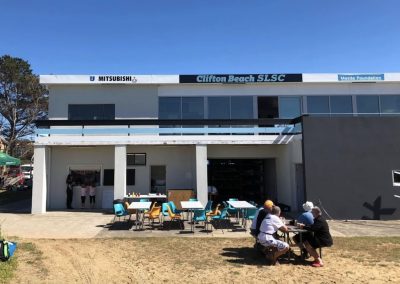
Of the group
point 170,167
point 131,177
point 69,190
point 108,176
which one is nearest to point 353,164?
point 170,167

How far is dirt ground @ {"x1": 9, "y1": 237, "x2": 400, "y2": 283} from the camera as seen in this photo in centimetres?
701

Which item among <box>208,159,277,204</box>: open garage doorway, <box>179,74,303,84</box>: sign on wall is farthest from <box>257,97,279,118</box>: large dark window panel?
<box>208,159,277,204</box>: open garage doorway

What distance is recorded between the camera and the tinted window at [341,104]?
19500 mm

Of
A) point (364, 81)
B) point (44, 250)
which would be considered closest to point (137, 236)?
point (44, 250)

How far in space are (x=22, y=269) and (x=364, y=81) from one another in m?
17.5

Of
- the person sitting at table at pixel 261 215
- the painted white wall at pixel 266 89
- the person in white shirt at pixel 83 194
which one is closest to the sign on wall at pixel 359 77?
the painted white wall at pixel 266 89

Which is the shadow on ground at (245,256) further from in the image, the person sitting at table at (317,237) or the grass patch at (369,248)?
the grass patch at (369,248)

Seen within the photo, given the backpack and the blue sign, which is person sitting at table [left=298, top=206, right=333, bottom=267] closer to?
the backpack

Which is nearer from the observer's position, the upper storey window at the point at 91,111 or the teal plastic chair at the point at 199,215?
the teal plastic chair at the point at 199,215

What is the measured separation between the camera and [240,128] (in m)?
16.9

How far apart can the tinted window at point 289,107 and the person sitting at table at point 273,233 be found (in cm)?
1195

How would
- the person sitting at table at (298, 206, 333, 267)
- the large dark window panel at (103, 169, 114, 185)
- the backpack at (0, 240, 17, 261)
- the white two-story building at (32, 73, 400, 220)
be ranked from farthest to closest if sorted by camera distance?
the large dark window panel at (103, 169, 114, 185), the white two-story building at (32, 73, 400, 220), the person sitting at table at (298, 206, 333, 267), the backpack at (0, 240, 17, 261)

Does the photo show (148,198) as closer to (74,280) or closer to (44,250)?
(44,250)

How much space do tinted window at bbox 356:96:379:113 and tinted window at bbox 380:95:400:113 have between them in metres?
0.30
